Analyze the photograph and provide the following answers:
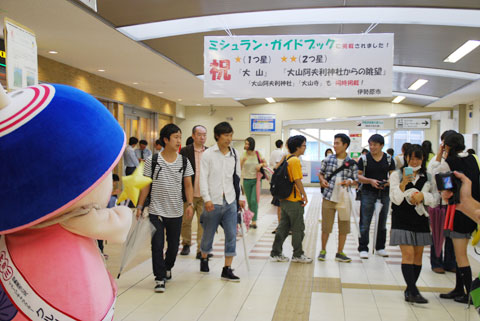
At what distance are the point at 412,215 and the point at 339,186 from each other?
1.93 metres

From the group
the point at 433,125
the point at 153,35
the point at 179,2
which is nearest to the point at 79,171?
the point at 179,2

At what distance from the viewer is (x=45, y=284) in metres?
1.77

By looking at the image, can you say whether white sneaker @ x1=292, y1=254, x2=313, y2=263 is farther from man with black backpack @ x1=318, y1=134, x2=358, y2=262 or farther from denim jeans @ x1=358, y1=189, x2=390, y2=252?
denim jeans @ x1=358, y1=189, x2=390, y2=252

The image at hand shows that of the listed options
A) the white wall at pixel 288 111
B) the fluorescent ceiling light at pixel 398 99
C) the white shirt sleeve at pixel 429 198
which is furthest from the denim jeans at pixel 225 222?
the white wall at pixel 288 111

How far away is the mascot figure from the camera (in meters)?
1.74

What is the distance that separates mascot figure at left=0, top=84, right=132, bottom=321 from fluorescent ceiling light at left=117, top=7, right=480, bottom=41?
6.24m

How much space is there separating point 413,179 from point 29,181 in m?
3.80

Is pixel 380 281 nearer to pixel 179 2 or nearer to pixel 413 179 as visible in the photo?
pixel 413 179

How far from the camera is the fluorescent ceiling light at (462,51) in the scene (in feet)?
29.0

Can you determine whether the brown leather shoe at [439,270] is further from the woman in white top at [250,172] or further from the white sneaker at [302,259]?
the woman in white top at [250,172]

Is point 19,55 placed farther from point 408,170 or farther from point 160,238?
point 408,170

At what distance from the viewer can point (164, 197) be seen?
16.8ft

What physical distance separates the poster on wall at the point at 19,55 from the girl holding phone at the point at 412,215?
134 inches

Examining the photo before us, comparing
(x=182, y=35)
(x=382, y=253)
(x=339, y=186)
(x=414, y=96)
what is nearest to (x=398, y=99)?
(x=414, y=96)
